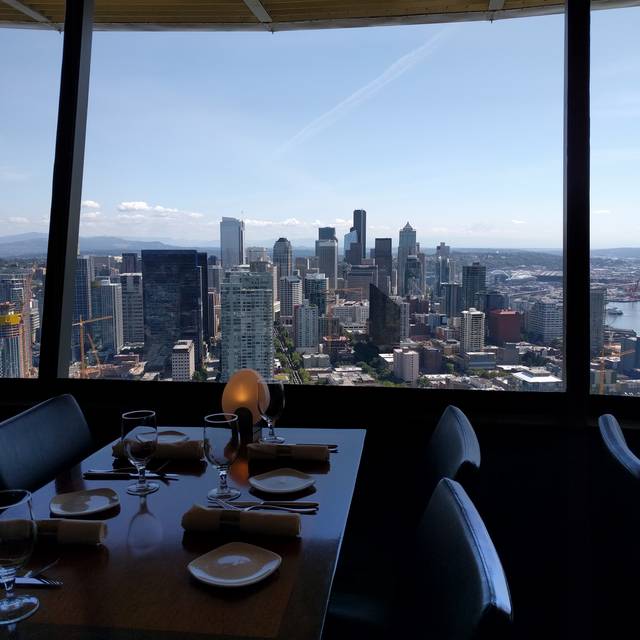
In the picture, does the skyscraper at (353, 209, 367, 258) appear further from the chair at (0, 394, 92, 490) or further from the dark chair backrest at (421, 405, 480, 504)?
the chair at (0, 394, 92, 490)

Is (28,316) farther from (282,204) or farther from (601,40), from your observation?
(601,40)

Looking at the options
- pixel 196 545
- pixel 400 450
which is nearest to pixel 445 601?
pixel 196 545

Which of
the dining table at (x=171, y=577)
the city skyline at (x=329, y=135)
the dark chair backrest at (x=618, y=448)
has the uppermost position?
the city skyline at (x=329, y=135)

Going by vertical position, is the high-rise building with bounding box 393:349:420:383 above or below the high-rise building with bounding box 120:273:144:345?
below

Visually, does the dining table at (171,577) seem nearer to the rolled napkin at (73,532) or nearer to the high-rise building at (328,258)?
the rolled napkin at (73,532)

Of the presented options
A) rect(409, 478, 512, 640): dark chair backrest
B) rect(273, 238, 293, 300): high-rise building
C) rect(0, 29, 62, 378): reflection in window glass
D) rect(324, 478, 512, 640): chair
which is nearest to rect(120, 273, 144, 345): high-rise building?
rect(0, 29, 62, 378): reflection in window glass

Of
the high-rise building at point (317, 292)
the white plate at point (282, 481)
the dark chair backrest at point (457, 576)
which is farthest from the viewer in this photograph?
the high-rise building at point (317, 292)

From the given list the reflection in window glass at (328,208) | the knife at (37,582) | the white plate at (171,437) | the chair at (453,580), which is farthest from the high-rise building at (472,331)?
the knife at (37,582)
